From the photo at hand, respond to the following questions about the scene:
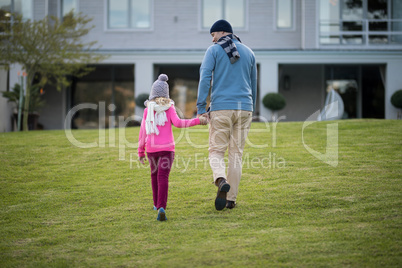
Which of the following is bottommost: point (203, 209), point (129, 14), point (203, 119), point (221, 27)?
point (203, 209)

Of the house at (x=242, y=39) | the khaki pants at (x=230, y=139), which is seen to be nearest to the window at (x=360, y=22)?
the house at (x=242, y=39)

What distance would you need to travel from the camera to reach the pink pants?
5336 mm

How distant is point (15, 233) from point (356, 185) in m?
4.50

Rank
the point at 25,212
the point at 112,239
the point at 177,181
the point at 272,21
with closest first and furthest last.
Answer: the point at 112,239, the point at 25,212, the point at 177,181, the point at 272,21

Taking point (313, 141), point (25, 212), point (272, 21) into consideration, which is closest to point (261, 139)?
point (313, 141)

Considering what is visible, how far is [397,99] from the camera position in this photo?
1716 cm

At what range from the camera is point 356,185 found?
253 inches

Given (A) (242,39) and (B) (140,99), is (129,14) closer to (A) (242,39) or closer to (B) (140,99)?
(B) (140,99)

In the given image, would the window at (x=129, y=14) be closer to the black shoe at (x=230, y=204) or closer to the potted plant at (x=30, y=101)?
the potted plant at (x=30, y=101)

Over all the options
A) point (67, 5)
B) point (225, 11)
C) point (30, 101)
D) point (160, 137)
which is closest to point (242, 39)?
point (225, 11)

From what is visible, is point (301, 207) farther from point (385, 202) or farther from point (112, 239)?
point (112, 239)

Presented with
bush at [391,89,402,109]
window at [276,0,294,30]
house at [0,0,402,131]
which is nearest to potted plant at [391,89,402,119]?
bush at [391,89,402,109]

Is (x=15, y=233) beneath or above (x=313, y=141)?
beneath

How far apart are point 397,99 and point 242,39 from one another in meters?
6.65
